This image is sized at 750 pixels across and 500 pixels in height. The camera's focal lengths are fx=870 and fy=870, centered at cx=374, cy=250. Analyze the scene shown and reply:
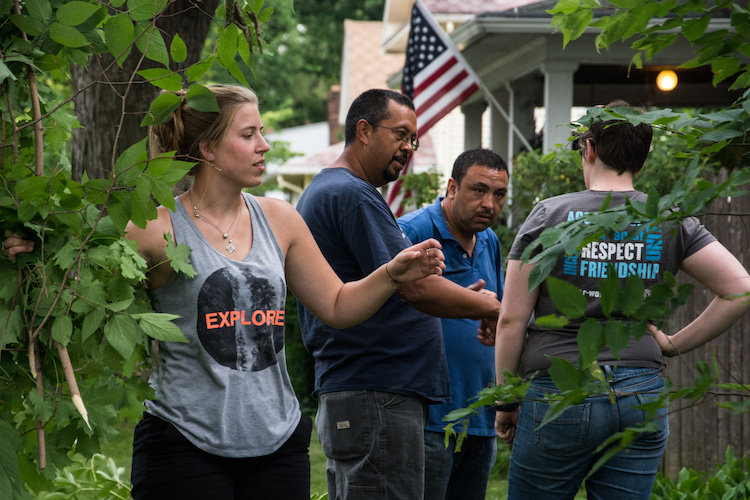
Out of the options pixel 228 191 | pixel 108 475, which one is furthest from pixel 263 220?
pixel 108 475

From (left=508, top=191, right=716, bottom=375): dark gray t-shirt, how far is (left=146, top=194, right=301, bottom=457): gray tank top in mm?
965

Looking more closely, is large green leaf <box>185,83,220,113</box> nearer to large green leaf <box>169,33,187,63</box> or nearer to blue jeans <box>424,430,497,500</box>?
large green leaf <box>169,33,187,63</box>

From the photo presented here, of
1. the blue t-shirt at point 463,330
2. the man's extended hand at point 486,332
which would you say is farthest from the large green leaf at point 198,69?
the blue t-shirt at point 463,330

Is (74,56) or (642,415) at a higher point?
(74,56)

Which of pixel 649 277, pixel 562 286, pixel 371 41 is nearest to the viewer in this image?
pixel 562 286

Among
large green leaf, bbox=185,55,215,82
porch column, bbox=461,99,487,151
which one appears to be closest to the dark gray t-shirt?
large green leaf, bbox=185,55,215,82

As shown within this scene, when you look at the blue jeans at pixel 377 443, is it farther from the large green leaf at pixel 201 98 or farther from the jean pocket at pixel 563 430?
the large green leaf at pixel 201 98

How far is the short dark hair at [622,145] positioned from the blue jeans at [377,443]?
1159mm

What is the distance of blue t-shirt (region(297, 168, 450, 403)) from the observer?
330cm

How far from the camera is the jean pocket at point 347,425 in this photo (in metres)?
3.30

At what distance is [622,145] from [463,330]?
129cm

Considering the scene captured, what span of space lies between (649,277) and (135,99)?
469cm

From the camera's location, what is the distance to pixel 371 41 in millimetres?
29547

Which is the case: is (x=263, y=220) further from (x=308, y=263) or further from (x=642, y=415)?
(x=642, y=415)
